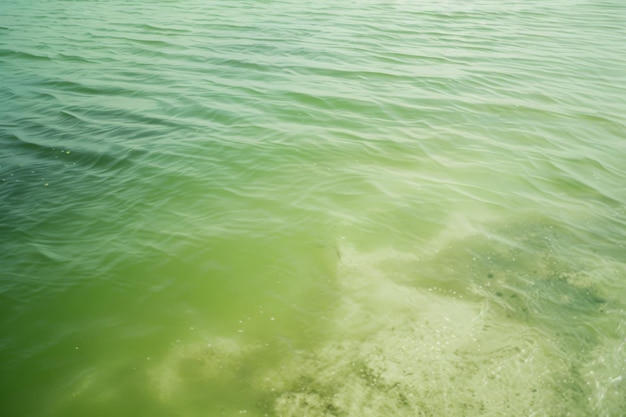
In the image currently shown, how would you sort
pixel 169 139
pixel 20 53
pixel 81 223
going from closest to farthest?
pixel 81 223, pixel 169 139, pixel 20 53

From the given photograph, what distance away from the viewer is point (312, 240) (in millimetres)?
4977

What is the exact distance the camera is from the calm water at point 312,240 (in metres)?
3.33

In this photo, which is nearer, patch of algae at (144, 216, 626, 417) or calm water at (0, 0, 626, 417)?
patch of algae at (144, 216, 626, 417)

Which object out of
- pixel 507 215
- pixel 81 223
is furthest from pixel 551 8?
pixel 81 223

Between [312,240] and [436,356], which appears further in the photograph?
[312,240]

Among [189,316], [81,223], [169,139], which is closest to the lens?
[189,316]

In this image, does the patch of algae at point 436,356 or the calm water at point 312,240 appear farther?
the calm water at point 312,240

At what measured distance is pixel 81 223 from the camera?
5.30 metres

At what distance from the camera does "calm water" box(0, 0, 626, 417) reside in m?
3.33

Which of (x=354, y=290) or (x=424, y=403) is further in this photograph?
(x=354, y=290)

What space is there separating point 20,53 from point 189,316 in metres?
12.4

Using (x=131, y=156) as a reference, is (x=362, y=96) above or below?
above

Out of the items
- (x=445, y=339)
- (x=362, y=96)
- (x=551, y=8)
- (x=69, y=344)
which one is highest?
(x=551, y=8)

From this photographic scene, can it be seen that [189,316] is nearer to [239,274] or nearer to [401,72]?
[239,274]
